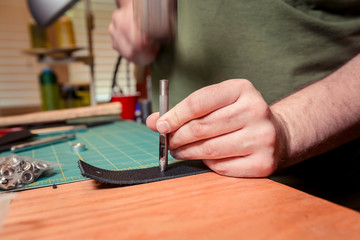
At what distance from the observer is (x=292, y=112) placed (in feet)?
1.89

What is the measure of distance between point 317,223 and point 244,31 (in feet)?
2.16

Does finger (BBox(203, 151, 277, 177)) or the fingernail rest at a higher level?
the fingernail

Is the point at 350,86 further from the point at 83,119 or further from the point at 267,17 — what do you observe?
the point at 83,119

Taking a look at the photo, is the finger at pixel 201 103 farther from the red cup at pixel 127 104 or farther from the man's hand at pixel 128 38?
the red cup at pixel 127 104

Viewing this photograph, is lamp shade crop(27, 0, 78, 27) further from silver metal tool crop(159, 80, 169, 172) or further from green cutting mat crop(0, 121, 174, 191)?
silver metal tool crop(159, 80, 169, 172)

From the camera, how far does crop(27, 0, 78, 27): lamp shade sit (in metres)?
0.84

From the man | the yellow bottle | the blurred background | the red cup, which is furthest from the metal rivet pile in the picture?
the blurred background

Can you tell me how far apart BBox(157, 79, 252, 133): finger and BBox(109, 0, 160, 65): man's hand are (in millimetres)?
166

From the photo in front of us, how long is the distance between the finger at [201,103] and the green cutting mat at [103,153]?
17 cm

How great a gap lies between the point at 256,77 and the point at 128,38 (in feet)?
1.41

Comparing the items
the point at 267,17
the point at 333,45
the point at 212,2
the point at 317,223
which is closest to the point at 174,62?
the point at 212,2

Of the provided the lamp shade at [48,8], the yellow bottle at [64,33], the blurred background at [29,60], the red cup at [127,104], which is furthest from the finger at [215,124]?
the blurred background at [29,60]

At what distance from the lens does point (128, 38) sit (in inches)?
25.0

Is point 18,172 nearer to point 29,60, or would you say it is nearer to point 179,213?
point 179,213
